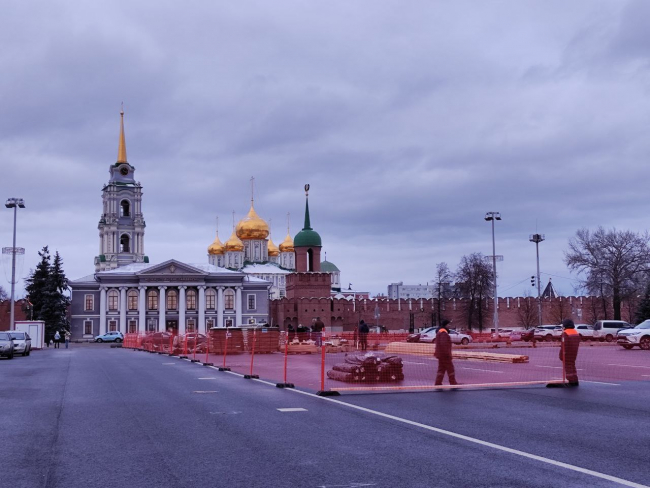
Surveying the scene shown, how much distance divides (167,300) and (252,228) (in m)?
35.4

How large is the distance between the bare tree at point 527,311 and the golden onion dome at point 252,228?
166 feet

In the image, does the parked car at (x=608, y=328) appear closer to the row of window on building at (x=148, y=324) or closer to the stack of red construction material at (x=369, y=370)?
the stack of red construction material at (x=369, y=370)

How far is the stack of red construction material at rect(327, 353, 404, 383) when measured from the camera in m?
18.8

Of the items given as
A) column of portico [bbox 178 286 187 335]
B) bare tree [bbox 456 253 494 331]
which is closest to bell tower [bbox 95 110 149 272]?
column of portico [bbox 178 286 187 335]

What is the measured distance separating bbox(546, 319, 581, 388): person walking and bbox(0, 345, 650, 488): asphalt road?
107 centimetres

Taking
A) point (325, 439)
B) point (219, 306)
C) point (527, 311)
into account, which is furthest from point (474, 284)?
point (325, 439)

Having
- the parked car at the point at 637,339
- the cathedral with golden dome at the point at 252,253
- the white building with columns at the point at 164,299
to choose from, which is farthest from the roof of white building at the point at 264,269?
the parked car at the point at 637,339

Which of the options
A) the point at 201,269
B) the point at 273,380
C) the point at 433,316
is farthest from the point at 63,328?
the point at 273,380

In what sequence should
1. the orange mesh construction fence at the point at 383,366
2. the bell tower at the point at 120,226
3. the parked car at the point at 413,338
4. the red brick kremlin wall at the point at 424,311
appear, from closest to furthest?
the orange mesh construction fence at the point at 383,366 < the parked car at the point at 413,338 < the red brick kremlin wall at the point at 424,311 < the bell tower at the point at 120,226

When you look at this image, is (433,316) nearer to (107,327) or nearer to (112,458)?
(107,327)

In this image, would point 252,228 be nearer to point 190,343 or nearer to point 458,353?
point 190,343

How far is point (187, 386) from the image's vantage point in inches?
735

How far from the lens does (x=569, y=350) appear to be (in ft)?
58.5

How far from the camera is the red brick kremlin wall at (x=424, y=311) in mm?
93125
